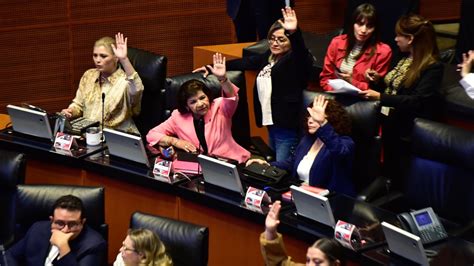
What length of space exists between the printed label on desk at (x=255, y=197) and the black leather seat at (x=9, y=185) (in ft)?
3.93

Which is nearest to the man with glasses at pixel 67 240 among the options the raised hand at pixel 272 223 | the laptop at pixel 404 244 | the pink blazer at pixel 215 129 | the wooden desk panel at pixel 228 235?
the wooden desk panel at pixel 228 235

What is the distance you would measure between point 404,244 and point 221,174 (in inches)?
47.5

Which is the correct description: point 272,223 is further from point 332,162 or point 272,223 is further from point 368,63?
point 368,63

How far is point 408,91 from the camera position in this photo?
618cm

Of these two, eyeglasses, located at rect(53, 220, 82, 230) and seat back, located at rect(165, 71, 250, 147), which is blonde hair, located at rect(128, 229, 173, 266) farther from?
seat back, located at rect(165, 71, 250, 147)

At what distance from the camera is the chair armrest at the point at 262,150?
634 centimetres

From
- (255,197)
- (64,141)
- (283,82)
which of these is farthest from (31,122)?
(255,197)

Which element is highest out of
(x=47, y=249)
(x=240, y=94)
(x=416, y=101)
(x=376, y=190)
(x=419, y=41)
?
(x=419, y=41)

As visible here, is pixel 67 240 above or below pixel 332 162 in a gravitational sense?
below

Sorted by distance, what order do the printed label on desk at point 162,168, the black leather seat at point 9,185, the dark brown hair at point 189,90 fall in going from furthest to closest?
1. the dark brown hair at point 189,90
2. the printed label on desk at point 162,168
3. the black leather seat at point 9,185

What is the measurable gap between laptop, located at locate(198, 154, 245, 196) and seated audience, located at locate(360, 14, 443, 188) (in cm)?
98

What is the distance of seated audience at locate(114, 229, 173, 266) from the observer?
16.2ft

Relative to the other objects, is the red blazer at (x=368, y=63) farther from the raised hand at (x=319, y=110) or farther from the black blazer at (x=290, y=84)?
the raised hand at (x=319, y=110)

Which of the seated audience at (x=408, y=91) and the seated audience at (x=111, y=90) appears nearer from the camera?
the seated audience at (x=408, y=91)
